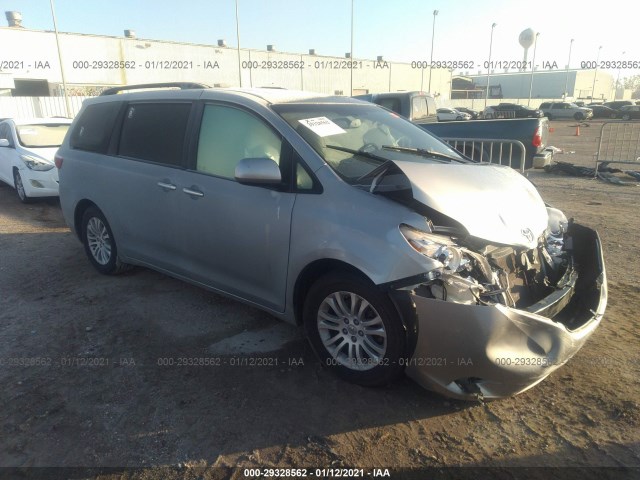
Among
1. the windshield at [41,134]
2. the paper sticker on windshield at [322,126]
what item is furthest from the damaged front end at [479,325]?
the windshield at [41,134]

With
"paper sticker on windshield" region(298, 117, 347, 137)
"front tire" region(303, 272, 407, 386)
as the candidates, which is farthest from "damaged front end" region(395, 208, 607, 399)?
"paper sticker on windshield" region(298, 117, 347, 137)

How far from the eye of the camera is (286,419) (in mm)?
2805

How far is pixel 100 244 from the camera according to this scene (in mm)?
5059

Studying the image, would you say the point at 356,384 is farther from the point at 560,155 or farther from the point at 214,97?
the point at 560,155

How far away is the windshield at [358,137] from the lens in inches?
130

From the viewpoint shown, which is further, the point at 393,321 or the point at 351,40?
the point at 351,40

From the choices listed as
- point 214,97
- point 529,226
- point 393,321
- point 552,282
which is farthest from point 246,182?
point 552,282

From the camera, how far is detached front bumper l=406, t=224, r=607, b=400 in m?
2.52

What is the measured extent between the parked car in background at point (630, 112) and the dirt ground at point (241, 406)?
45978 mm

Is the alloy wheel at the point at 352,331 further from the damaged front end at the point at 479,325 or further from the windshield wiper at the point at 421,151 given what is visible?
the windshield wiper at the point at 421,151

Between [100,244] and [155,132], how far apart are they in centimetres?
154

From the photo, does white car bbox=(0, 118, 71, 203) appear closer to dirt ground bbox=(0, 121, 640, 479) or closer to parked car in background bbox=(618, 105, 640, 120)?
dirt ground bbox=(0, 121, 640, 479)

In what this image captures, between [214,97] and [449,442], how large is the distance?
118 inches

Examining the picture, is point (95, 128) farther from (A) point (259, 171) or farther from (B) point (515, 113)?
(B) point (515, 113)
